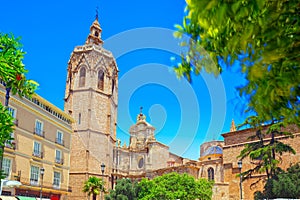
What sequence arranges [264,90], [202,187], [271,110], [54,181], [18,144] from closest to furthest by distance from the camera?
[264,90] → [271,110] → [18,144] → [54,181] → [202,187]

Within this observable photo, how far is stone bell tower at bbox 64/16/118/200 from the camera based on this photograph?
4869cm

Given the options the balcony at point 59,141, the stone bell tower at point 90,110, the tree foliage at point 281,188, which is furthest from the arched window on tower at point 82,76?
the tree foliage at point 281,188

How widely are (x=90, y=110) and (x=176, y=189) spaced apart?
60.0ft

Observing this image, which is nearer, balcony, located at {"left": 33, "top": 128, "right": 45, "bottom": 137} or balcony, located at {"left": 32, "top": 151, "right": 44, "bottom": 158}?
balcony, located at {"left": 32, "top": 151, "right": 44, "bottom": 158}

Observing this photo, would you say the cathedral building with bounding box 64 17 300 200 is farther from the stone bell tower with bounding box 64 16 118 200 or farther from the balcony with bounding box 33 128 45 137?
the balcony with bounding box 33 128 45 137

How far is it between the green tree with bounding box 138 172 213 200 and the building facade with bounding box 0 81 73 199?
30.3 feet

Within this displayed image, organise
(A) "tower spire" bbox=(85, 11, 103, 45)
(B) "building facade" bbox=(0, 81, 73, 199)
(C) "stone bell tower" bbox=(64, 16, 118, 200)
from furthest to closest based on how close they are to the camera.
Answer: (A) "tower spire" bbox=(85, 11, 103, 45) < (C) "stone bell tower" bbox=(64, 16, 118, 200) < (B) "building facade" bbox=(0, 81, 73, 199)

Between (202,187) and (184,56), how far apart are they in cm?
3664

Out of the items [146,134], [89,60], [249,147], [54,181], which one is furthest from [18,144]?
[146,134]

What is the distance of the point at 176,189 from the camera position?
3959 cm

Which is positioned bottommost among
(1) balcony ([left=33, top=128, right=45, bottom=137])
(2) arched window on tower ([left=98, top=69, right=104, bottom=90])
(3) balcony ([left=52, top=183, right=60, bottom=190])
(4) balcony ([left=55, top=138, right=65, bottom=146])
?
(3) balcony ([left=52, top=183, right=60, bottom=190])

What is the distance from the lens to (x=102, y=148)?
167ft

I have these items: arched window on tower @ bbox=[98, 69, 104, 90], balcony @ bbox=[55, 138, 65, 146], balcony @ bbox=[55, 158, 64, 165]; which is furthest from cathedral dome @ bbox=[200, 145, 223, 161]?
balcony @ bbox=[55, 158, 64, 165]

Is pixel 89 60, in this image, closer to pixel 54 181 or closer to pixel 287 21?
pixel 54 181
